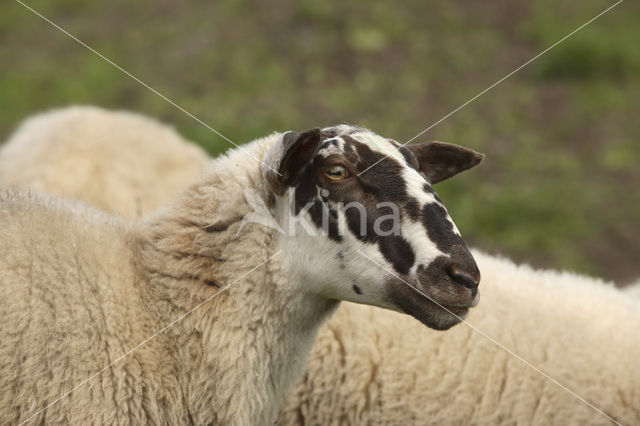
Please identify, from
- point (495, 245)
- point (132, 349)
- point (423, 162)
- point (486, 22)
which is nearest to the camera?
A: point (132, 349)

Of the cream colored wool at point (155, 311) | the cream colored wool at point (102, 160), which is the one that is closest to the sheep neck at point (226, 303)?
the cream colored wool at point (155, 311)

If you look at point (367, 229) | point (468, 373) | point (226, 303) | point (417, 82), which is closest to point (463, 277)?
point (367, 229)

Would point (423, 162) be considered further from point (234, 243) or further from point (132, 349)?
point (132, 349)

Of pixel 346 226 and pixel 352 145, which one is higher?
pixel 352 145

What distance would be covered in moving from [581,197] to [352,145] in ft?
20.8

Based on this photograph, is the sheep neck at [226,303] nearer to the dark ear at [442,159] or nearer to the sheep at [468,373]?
the sheep at [468,373]

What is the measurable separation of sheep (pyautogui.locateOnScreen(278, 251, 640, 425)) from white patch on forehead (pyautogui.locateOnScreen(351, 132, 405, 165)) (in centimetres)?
122

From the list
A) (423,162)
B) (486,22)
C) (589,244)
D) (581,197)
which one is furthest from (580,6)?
(423,162)

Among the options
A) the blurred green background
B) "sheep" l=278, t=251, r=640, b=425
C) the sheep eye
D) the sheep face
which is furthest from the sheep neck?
the blurred green background

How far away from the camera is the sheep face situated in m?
3.18

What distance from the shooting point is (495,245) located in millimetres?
8227

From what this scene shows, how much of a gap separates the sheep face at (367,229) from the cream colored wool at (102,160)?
235 centimetres

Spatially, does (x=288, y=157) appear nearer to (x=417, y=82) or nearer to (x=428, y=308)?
(x=428, y=308)

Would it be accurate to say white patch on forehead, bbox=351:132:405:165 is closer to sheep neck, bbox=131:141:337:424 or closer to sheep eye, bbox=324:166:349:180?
sheep eye, bbox=324:166:349:180
